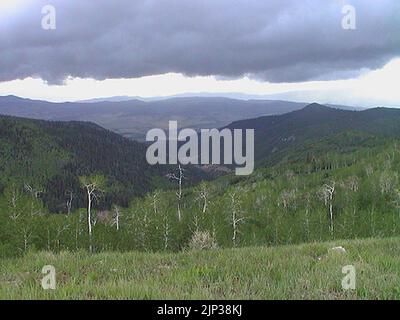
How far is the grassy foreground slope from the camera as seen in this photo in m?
7.04

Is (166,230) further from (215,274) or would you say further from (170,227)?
(215,274)

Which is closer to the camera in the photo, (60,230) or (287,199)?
(60,230)

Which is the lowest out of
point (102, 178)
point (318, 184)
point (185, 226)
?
point (318, 184)

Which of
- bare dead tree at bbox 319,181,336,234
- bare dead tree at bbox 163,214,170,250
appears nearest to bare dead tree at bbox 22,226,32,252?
bare dead tree at bbox 163,214,170,250

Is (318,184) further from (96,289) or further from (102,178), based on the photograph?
(96,289)

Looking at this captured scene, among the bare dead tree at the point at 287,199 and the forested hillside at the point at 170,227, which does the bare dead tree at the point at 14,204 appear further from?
the bare dead tree at the point at 287,199

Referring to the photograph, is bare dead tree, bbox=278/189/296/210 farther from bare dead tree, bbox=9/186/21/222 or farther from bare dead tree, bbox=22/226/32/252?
bare dead tree, bbox=22/226/32/252

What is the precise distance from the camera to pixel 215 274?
8.52 metres

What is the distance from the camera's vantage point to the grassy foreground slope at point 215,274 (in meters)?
7.04

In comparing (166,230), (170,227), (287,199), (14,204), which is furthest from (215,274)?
(287,199)
